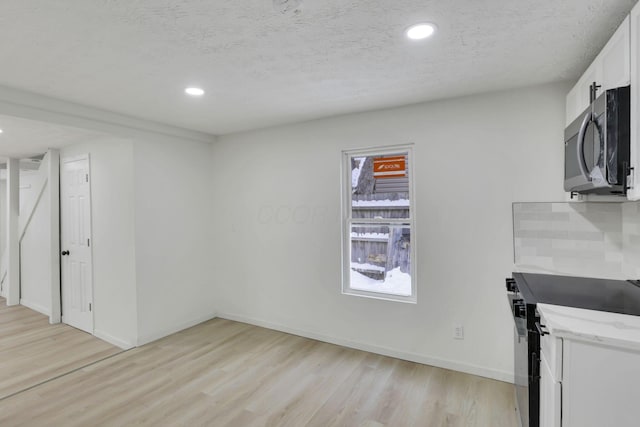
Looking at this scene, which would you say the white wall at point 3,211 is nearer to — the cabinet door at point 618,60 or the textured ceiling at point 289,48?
the textured ceiling at point 289,48

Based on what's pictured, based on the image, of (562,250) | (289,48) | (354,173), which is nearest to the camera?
(289,48)

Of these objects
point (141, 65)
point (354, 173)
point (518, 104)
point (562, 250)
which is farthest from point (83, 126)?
point (562, 250)

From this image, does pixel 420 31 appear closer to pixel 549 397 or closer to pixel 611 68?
pixel 611 68

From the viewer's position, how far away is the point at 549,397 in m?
1.50

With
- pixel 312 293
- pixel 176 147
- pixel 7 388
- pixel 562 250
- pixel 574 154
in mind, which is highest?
pixel 176 147

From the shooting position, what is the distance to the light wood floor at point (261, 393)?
2395mm

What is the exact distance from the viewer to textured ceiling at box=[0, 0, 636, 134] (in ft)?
5.32

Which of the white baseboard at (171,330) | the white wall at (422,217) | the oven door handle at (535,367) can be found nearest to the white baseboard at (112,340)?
the white baseboard at (171,330)

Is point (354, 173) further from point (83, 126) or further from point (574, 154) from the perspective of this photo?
point (83, 126)

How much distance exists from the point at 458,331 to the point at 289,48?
276cm

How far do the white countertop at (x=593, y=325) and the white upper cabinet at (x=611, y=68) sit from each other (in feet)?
3.54

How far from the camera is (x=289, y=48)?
202cm

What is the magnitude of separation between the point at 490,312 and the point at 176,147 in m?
3.93

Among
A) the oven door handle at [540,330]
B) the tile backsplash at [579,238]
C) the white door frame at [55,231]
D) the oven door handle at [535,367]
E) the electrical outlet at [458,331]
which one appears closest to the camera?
the oven door handle at [540,330]
